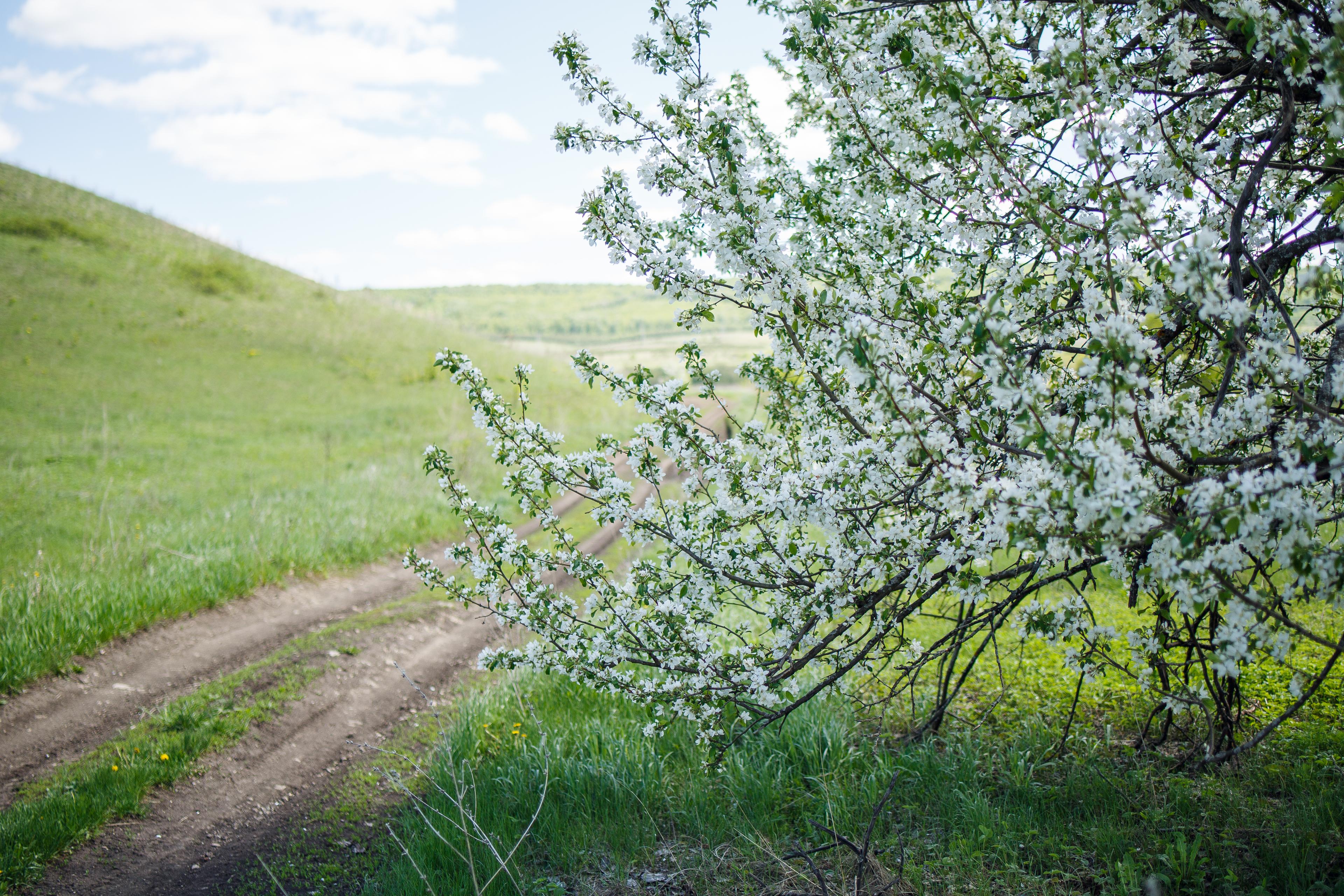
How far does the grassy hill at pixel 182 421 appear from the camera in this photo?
971 centimetres

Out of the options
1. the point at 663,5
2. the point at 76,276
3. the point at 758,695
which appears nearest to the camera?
the point at 663,5

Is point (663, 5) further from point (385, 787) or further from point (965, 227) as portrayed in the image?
point (385, 787)

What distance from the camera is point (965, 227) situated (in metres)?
4.00

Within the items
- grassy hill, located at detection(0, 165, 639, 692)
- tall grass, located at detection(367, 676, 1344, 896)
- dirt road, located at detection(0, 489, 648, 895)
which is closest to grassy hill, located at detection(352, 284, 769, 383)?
grassy hill, located at detection(0, 165, 639, 692)

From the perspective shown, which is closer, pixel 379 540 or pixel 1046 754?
pixel 1046 754

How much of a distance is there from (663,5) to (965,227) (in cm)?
201

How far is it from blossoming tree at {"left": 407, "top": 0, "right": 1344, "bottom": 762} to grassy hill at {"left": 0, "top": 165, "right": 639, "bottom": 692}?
7.37 metres

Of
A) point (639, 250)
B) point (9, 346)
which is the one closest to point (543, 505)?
point (639, 250)

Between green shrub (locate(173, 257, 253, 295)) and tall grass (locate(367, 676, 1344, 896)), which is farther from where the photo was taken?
green shrub (locate(173, 257, 253, 295))

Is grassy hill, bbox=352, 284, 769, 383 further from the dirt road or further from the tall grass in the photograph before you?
the tall grass

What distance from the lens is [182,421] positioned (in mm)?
21156

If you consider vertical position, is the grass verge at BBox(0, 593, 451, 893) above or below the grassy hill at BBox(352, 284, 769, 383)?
below

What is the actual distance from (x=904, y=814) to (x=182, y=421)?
2312 cm

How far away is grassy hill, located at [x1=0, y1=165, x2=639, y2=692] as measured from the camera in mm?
9711
